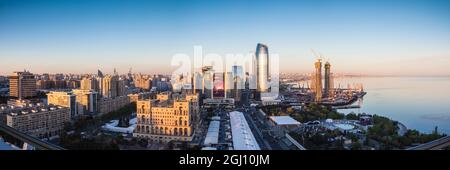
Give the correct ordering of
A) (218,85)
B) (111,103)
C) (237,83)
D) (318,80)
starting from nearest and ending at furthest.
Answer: (111,103) → (237,83) → (218,85) → (318,80)

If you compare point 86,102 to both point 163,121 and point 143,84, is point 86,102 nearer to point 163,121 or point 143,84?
point 163,121

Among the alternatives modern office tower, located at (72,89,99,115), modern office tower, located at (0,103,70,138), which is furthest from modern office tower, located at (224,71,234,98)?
modern office tower, located at (0,103,70,138)

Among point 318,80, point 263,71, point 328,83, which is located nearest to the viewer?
point 263,71

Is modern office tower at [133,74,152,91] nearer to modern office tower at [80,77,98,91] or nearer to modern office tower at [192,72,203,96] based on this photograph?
modern office tower at [192,72,203,96]

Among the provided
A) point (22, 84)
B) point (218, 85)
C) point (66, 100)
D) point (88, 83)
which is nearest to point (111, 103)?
point (66, 100)

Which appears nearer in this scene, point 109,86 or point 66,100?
point 66,100

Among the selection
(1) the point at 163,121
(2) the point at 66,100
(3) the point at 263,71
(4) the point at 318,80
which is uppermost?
(3) the point at 263,71
